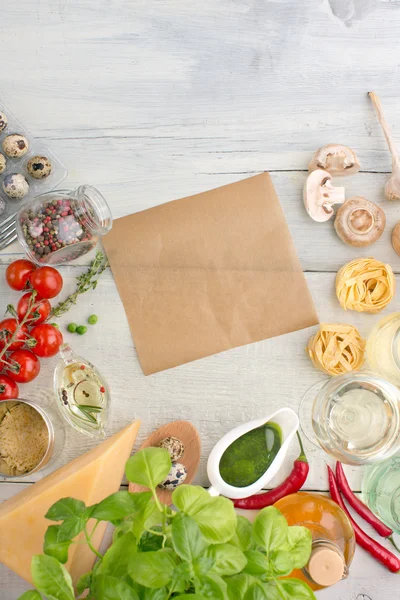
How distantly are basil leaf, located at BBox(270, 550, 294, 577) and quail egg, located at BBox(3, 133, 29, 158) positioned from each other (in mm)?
694

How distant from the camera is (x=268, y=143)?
39.3 inches

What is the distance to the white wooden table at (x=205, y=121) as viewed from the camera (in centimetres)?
98

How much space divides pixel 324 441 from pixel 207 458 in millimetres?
204

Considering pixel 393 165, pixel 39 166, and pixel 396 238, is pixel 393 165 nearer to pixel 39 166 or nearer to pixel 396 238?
pixel 396 238

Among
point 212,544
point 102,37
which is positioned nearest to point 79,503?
point 212,544

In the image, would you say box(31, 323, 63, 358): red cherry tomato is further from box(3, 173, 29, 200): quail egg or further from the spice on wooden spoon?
the spice on wooden spoon

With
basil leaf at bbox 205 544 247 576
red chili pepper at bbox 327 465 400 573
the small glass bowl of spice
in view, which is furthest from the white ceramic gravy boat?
basil leaf at bbox 205 544 247 576

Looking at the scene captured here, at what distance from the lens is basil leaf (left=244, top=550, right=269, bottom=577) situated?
1.86 feet

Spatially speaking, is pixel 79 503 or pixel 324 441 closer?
pixel 79 503

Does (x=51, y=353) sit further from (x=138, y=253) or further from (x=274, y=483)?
(x=274, y=483)

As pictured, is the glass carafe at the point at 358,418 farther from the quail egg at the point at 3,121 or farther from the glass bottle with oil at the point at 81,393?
the quail egg at the point at 3,121

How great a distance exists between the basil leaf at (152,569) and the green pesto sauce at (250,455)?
400 millimetres

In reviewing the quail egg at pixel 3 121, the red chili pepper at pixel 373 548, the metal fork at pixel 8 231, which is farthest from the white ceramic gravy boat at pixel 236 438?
the quail egg at pixel 3 121

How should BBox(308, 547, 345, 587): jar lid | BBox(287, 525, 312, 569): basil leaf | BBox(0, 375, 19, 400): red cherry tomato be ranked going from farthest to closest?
1. BBox(0, 375, 19, 400): red cherry tomato
2. BBox(308, 547, 345, 587): jar lid
3. BBox(287, 525, 312, 569): basil leaf
